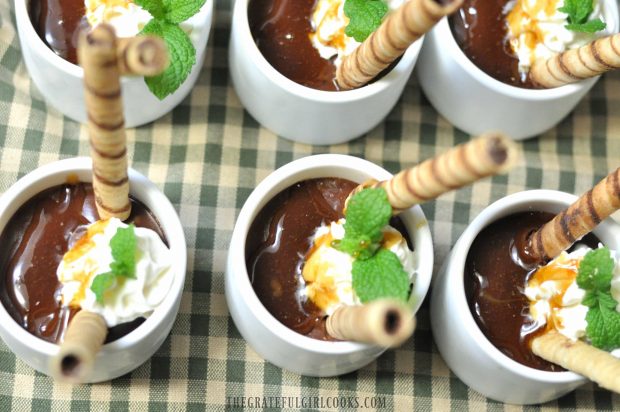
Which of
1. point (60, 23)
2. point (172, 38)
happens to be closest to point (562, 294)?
point (172, 38)

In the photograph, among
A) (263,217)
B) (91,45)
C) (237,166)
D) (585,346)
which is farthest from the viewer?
(237,166)

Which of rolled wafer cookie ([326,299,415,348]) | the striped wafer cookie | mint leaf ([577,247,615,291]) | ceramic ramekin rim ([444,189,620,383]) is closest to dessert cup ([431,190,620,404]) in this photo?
ceramic ramekin rim ([444,189,620,383])

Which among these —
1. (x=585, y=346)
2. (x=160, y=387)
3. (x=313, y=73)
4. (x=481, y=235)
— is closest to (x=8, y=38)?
(x=313, y=73)

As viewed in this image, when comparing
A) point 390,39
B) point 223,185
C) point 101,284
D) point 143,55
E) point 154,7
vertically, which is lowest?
point 223,185

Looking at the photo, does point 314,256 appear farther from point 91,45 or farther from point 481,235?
point 91,45

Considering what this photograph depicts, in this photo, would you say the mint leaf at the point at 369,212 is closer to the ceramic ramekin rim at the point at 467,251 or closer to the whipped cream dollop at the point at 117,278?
the ceramic ramekin rim at the point at 467,251

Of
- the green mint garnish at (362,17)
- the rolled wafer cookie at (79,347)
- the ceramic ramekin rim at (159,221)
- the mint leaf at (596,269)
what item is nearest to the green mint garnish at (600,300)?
the mint leaf at (596,269)

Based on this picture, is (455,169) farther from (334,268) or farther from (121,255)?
(121,255)
